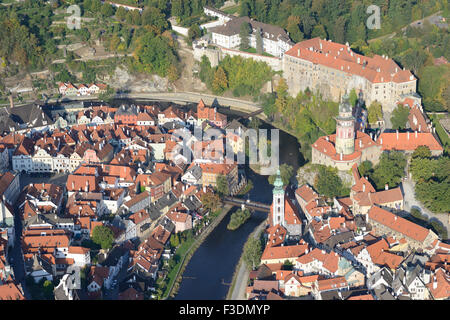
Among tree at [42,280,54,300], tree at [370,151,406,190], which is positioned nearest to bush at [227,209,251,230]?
tree at [370,151,406,190]

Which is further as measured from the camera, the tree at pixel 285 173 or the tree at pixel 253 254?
the tree at pixel 285 173

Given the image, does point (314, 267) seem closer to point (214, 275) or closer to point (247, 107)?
point (214, 275)

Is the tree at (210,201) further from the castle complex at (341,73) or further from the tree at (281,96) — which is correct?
the tree at (281,96)

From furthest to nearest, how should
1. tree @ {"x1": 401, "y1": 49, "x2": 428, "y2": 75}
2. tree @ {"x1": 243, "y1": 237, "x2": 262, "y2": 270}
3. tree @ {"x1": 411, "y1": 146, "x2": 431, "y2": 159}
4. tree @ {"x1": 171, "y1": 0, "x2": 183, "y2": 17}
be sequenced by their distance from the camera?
tree @ {"x1": 171, "y1": 0, "x2": 183, "y2": 17} < tree @ {"x1": 401, "y1": 49, "x2": 428, "y2": 75} < tree @ {"x1": 411, "y1": 146, "x2": 431, "y2": 159} < tree @ {"x1": 243, "y1": 237, "x2": 262, "y2": 270}

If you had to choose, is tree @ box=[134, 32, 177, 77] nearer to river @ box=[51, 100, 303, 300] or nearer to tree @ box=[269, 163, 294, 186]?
river @ box=[51, 100, 303, 300]

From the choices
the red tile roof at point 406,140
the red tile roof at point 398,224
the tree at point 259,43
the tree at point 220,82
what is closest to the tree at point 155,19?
the tree at point 220,82

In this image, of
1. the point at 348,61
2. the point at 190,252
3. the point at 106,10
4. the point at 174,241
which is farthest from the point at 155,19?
the point at 190,252
